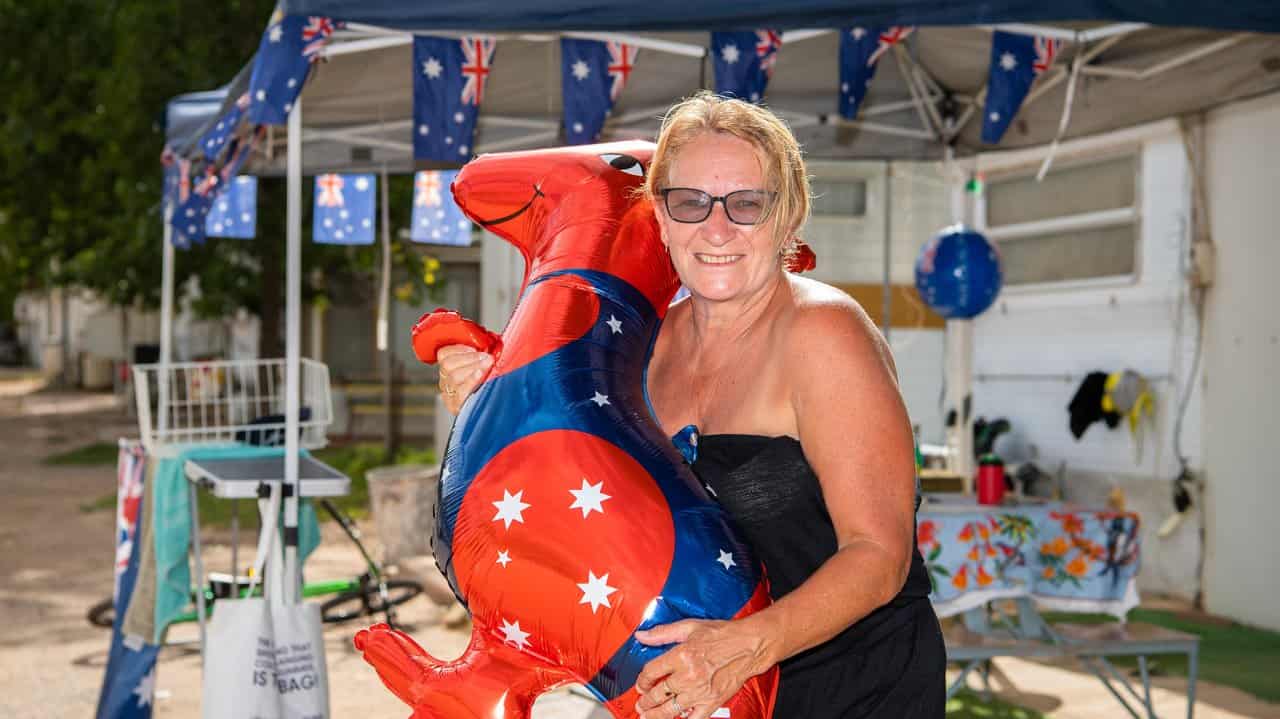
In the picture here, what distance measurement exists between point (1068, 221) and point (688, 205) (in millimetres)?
7751

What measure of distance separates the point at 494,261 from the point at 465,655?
8634 millimetres

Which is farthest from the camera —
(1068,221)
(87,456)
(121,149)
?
(87,456)

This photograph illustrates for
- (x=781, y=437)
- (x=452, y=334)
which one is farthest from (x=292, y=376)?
(x=781, y=437)

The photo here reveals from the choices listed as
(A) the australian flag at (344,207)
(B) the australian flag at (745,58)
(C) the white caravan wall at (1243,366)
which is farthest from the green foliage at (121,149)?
(B) the australian flag at (745,58)

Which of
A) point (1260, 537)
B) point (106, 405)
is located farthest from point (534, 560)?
point (106, 405)

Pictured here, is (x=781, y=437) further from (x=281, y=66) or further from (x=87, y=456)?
(x=87, y=456)

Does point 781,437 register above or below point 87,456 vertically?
above

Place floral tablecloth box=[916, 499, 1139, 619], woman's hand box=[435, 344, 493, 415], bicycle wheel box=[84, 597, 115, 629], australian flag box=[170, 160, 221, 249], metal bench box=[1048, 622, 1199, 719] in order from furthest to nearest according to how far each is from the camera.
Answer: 1. bicycle wheel box=[84, 597, 115, 629]
2. australian flag box=[170, 160, 221, 249]
3. floral tablecloth box=[916, 499, 1139, 619]
4. metal bench box=[1048, 622, 1199, 719]
5. woman's hand box=[435, 344, 493, 415]

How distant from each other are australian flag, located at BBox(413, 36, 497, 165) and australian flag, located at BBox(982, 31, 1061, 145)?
200 cm

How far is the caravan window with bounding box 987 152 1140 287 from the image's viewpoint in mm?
8352

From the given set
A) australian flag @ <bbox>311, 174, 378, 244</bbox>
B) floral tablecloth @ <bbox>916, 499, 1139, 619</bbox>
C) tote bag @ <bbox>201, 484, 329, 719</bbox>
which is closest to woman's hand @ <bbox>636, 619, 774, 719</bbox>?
tote bag @ <bbox>201, 484, 329, 719</bbox>

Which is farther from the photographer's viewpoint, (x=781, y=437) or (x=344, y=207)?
(x=344, y=207)

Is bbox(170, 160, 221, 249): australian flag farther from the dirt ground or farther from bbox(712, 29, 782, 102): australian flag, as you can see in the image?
bbox(712, 29, 782, 102): australian flag

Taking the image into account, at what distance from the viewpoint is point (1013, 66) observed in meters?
4.94
